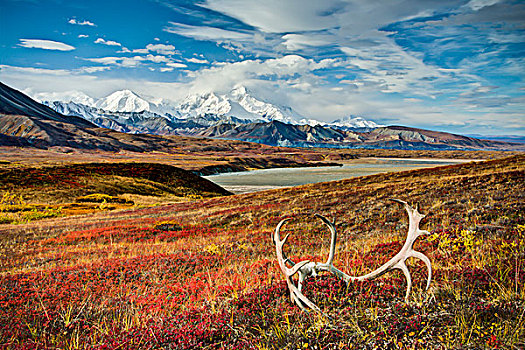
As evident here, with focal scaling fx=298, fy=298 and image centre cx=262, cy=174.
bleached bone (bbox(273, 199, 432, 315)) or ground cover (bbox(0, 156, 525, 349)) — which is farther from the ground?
bleached bone (bbox(273, 199, 432, 315))

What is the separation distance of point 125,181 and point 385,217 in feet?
211

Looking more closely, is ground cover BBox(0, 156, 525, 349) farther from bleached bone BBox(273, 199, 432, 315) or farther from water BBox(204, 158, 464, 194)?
water BBox(204, 158, 464, 194)

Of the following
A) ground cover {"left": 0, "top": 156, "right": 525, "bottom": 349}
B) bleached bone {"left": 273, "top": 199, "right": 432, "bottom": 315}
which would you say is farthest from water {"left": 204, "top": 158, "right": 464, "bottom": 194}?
bleached bone {"left": 273, "top": 199, "right": 432, "bottom": 315}

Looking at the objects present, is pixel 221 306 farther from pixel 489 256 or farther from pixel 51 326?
pixel 489 256

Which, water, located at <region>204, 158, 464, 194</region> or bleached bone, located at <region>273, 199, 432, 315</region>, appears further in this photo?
water, located at <region>204, 158, 464, 194</region>

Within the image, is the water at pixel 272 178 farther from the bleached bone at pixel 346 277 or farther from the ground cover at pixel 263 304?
the bleached bone at pixel 346 277

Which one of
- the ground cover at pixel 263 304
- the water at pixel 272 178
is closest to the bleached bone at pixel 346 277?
the ground cover at pixel 263 304

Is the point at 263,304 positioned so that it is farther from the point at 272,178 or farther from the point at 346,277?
the point at 272,178

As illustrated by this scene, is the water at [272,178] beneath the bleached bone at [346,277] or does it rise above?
beneath

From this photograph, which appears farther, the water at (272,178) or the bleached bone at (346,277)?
the water at (272,178)

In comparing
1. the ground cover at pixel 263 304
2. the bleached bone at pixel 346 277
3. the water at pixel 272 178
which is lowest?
the water at pixel 272 178

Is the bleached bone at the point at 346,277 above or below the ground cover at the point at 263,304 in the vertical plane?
above

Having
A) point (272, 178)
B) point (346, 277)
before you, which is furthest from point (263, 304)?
point (272, 178)

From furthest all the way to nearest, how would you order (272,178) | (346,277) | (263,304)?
1. (272,178)
2. (263,304)
3. (346,277)
